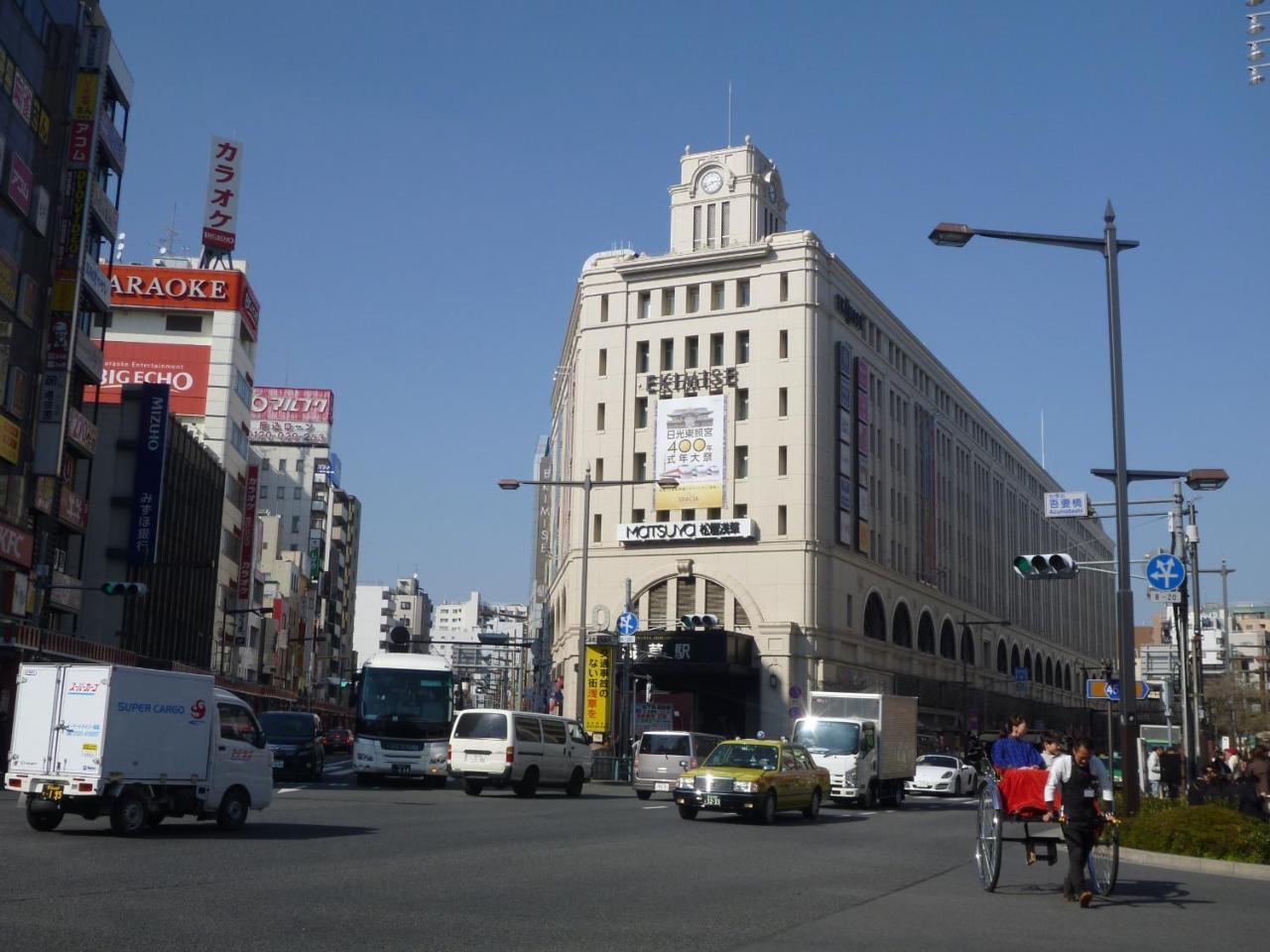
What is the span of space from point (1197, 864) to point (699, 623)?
42.9 m

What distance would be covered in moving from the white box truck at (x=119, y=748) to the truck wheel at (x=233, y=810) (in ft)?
0.05

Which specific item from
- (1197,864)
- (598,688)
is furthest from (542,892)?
(598,688)

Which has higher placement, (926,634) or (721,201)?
(721,201)

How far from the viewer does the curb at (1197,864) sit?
16.8m

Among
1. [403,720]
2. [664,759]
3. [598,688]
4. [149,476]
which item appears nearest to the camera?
[403,720]

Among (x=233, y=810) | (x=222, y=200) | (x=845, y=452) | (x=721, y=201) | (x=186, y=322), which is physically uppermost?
(x=222, y=200)

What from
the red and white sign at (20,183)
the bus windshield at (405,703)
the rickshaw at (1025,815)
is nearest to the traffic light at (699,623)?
the bus windshield at (405,703)

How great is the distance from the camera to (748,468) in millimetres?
67000

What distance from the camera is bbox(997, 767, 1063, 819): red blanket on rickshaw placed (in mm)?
13758

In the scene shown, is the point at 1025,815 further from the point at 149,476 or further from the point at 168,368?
the point at 168,368

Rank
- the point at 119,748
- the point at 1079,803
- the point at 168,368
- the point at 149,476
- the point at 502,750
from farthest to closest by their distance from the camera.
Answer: the point at 168,368 < the point at 149,476 < the point at 502,750 < the point at 119,748 < the point at 1079,803

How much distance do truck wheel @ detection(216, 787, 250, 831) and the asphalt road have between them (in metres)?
0.27

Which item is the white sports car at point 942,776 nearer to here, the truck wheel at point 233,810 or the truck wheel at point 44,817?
the truck wheel at point 233,810

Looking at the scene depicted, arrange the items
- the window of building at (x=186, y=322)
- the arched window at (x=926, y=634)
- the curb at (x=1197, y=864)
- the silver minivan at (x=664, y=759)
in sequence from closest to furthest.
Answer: the curb at (x=1197, y=864)
the silver minivan at (x=664, y=759)
the arched window at (x=926, y=634)
the window of building at (x=186, y=322)
